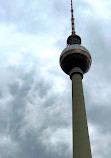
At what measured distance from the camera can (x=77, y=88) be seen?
60.3m

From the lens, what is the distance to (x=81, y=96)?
2317 inches

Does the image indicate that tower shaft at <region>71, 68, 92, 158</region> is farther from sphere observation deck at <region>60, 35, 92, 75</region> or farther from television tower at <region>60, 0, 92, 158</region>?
sphere observation deck at <region>60, 35, 92, 75</region>

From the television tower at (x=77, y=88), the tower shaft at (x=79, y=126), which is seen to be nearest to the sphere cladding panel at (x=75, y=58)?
the television tower at (x=77, y=88)

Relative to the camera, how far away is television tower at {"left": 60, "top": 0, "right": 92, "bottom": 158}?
164 ft

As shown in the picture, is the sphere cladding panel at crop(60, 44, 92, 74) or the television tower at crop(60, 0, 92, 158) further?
the sphere cladding panel at crop(60, 44, 92, 74)

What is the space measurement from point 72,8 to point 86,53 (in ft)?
75.3

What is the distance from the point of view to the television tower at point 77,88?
5003cm

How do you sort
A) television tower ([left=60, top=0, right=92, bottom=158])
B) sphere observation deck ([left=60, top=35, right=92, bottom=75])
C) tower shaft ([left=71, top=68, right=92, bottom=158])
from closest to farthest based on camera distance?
tower shaft ([left=71, top=68, right=92, bottom=158]) < television tower ([left=60, top=0, right=92, bottom=158]) < sphere observation deck ([left=60, top=35, right=92, bottom=75])

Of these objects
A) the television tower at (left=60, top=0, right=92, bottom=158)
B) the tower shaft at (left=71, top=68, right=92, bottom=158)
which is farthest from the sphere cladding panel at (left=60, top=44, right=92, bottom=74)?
the tower shaft at (left=71, top=68, right=92, bottom=158)

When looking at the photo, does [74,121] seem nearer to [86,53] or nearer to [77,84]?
[77,84]

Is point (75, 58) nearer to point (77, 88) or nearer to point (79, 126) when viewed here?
point (77, 88)

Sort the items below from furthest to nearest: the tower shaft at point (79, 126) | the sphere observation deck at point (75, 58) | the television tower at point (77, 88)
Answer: the sphere observation deck at point (75, 58)
the television tower at point (77, 88)
the tower shaft at point (79, 126)

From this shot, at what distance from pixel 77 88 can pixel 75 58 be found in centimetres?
1079

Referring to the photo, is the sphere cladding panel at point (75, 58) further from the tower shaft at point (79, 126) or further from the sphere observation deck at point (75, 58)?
the tower shaft at point (79, 126)
